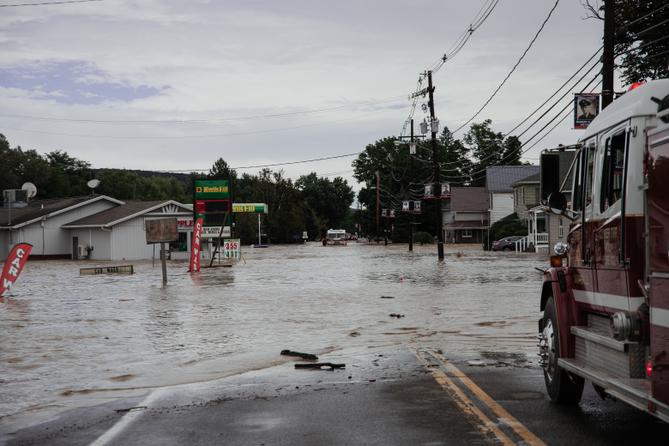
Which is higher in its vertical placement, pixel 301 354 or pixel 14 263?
pixel 14 263

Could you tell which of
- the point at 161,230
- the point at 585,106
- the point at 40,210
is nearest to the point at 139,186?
the point at 40,210

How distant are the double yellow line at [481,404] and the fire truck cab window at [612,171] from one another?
2.12 m

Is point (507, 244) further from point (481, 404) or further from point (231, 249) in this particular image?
point (481, 404)

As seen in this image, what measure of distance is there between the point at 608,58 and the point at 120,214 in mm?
50044

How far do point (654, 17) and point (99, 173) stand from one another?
115 m

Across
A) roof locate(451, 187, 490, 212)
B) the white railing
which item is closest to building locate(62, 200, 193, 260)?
the white railing

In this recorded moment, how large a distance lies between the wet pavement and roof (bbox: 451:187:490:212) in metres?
78.2

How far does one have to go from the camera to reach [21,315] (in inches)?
794

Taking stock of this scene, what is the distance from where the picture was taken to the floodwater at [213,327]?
11195 millimetres

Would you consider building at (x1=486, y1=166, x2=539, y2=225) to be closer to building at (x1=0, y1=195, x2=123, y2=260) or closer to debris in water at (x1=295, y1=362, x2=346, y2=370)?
building at (x1=0, y1=195, x2=123, y2=260)

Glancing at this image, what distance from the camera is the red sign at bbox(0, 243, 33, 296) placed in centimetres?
2444

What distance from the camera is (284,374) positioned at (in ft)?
35.9

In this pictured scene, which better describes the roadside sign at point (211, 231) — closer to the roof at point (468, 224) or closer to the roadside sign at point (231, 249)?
the roadside sign at point (231, 249)

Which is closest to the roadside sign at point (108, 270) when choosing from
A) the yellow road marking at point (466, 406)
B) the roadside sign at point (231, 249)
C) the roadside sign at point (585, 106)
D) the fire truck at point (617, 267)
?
the roadside sign at point (231, 249)
